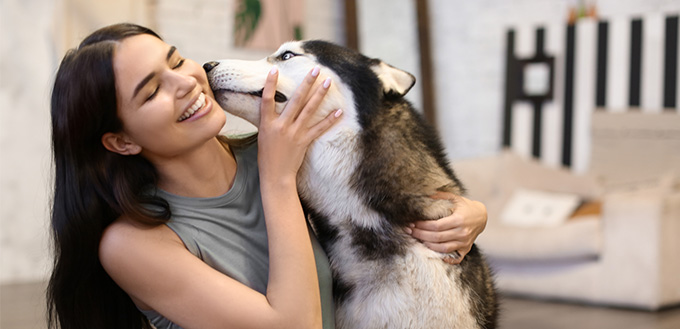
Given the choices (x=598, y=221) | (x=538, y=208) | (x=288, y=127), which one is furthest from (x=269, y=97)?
(x=538, y=208)

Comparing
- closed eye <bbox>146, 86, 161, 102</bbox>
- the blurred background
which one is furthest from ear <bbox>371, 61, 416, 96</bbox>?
the blurred background

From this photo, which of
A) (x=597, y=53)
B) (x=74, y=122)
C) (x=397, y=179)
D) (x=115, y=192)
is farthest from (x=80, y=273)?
(x=597, y=53)

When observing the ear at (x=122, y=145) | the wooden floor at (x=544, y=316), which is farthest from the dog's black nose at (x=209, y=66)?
the wooden floor at (x=544, y=316)

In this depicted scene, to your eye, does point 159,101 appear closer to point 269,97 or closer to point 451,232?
point 269,97

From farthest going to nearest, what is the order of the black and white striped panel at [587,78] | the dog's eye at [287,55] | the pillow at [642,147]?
the black and white striped panel at [587,78] → the pillow at [642,147] → the dog's eye at [287,55]

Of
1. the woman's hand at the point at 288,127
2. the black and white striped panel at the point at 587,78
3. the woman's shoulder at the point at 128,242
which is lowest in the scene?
the black and white striped panel at the point at 587,78

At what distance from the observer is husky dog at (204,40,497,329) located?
1230 mm

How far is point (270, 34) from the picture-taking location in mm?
5223

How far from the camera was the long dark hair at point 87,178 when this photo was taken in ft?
3.60

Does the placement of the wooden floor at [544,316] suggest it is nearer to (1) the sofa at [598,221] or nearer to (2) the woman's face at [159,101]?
(1) the sofa at [598,221]

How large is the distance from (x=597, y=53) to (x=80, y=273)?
193 inches

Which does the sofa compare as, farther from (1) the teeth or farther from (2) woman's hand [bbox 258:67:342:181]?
(1) the teeth

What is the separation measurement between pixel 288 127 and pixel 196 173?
0.20m

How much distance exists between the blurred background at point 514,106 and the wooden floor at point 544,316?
0.03 metres
